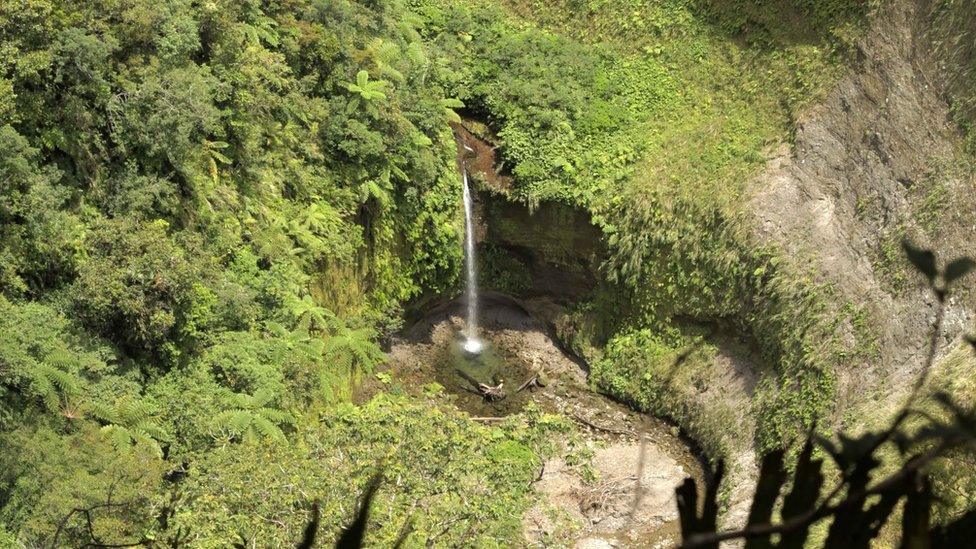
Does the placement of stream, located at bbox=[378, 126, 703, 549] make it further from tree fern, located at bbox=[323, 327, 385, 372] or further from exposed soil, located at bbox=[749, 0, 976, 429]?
exposed soil, located at bbox=[749, 0, 976, 429]

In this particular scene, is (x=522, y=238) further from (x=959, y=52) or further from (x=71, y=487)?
(x=71, y=487)

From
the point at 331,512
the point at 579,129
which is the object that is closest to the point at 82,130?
the point at 331,512

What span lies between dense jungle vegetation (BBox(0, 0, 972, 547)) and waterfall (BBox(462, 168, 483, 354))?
72 cm

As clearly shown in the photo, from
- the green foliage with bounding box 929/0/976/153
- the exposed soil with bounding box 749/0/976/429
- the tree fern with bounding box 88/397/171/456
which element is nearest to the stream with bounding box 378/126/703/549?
the exposed soil with bounding box 749/0/976/429

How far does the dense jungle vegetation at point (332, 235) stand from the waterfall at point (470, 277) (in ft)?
2.37

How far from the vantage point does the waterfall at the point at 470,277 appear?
22781mm

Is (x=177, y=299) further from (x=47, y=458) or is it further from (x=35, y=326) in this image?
(x=47, y=458)

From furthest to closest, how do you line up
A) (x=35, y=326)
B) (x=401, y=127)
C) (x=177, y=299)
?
(x=401, y=127) < (x=177, y=299) < (x=35, y=326)

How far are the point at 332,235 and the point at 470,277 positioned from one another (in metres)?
5.43

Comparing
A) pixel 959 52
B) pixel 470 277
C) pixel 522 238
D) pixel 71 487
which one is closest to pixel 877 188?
pixel 959 52

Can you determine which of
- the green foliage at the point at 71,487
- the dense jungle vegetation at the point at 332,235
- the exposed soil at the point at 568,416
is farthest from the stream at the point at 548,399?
the green foliage at the point at 71,487

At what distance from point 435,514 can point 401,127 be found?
931 cm

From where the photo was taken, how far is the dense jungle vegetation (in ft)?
44.4

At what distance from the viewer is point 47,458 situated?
12898 mm
